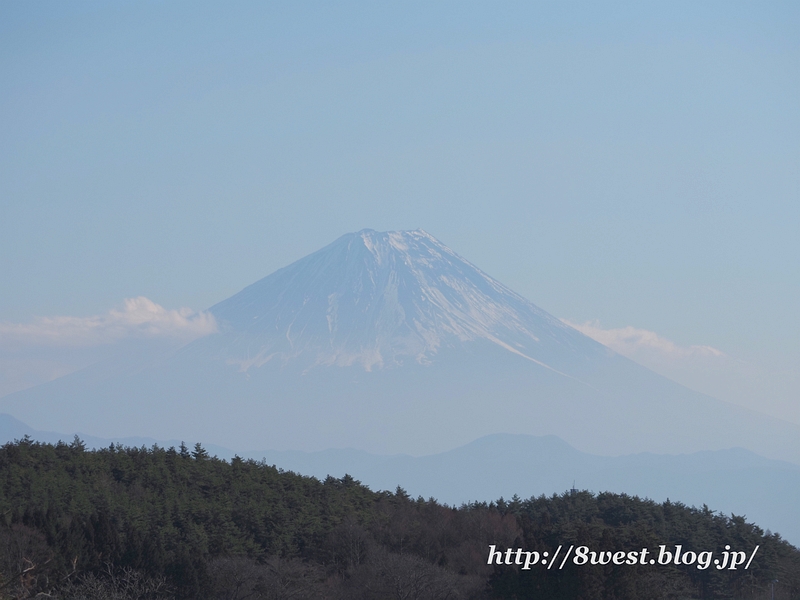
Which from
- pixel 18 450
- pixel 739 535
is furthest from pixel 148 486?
pixel 739 535

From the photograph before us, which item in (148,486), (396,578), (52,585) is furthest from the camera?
(148,486)

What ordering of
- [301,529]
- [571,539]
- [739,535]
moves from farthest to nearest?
1. [739,535]
2. [301,529]
3. [571,539]

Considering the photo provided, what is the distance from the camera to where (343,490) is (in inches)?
2114

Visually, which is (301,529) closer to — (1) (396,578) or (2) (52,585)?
(1) (396,578)

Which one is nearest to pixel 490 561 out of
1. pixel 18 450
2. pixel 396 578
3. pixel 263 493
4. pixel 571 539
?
pixel 571 539

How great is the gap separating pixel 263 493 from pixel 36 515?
547 inches

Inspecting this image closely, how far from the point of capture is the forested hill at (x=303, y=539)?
34219 millimetres

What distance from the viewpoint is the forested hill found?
34219 mm

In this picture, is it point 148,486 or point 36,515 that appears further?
point 148,486

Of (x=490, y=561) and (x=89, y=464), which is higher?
(x=89, y=464)

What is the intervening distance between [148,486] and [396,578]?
17.0m

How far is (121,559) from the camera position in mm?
35000

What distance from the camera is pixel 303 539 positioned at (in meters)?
44.0

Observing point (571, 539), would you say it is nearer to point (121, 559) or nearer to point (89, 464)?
point (121, 559)
